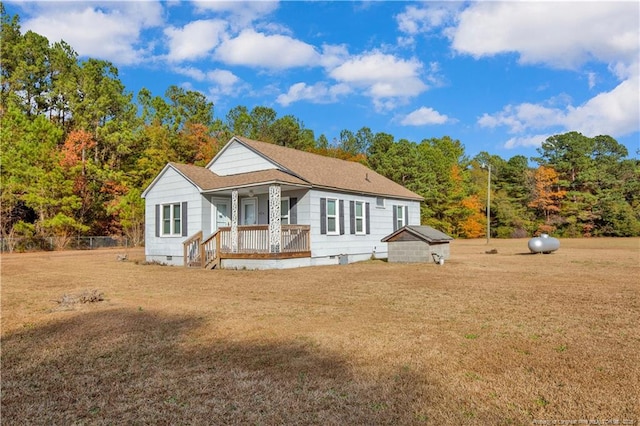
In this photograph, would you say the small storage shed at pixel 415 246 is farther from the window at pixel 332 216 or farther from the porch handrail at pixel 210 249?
the porch handrail at pixel 210 249

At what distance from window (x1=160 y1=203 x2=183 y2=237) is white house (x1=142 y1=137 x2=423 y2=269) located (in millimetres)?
43

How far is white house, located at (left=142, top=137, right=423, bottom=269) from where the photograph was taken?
1566 centimetres

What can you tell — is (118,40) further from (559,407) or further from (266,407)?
(559,407)

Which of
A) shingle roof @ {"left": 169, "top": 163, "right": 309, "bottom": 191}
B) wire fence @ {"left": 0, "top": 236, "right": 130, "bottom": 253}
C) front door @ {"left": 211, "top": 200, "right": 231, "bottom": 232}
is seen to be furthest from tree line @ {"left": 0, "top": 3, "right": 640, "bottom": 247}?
front door @ {"left": 211, "top": 200, "right": 231, "bottom": 232}

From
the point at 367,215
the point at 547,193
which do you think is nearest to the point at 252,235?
the point at 367,215

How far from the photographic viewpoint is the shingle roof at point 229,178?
15.5m

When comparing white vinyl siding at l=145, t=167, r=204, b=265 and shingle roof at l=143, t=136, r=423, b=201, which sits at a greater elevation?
shingle roof at l=143, t=136, r=423, b=201

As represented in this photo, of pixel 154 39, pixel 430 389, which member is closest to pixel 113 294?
pixel 430 389

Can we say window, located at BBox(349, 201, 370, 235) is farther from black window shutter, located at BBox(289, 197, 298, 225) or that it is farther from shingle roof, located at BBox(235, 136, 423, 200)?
black window shutter, located at BBox(289, 197, 298, 225)

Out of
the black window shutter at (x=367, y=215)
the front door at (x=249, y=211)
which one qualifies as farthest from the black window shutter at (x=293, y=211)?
the black window shutter at (x=367, y=215)

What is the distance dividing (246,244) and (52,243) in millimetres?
18855

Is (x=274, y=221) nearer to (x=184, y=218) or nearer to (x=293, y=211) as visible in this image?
(x=293, y=211)

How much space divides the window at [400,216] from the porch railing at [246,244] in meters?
7.10

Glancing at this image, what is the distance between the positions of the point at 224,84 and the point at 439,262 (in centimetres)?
1976
